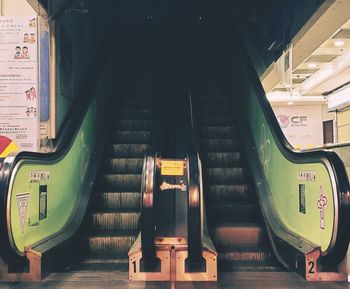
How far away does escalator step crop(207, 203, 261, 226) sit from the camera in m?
4.04

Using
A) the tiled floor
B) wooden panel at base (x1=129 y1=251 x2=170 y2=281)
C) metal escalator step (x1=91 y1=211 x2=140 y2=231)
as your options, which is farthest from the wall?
wooden panel at base (x1=129 y1=251 x2=170 y2=281)

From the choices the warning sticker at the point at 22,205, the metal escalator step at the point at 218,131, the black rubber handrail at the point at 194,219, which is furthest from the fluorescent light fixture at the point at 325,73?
the warning sticker at the point at 22,205

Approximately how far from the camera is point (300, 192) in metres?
3.32

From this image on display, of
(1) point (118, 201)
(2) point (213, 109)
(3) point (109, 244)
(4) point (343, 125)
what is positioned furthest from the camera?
(4) point (343, 125)

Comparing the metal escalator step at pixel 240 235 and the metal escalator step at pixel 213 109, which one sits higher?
the metal escalator step at pixel 213 109

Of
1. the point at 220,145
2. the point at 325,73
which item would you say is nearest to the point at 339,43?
the point at 325,73

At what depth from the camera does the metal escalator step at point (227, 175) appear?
4.51 m

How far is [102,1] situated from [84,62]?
9.05ft

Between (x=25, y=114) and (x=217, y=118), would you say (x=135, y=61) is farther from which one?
(x=25, y=114)

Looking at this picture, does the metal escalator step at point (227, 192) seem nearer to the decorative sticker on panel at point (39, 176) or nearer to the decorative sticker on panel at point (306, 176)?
the decorative sticker on panel at point (306, 176)

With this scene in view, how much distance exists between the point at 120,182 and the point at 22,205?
1.63 m

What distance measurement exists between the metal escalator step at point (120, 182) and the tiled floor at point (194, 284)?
1.57 meters

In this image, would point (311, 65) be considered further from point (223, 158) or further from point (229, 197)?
point (229, 197)

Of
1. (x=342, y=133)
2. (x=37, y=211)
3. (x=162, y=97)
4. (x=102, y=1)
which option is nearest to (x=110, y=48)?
(x=102, y=1)
